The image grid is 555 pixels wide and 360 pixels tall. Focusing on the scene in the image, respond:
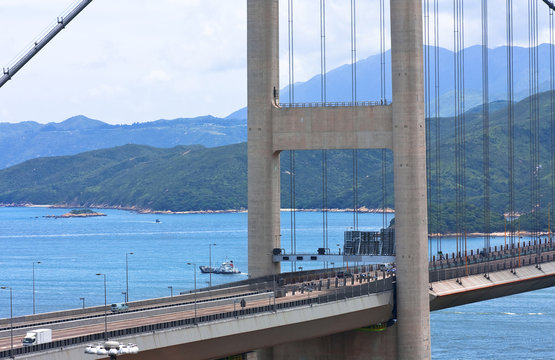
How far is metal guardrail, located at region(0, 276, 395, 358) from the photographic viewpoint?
1786 inches

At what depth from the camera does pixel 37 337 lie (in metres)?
46.7

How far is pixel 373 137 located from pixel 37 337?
31106mm

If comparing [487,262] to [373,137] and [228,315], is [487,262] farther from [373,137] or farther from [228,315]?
[228,315]

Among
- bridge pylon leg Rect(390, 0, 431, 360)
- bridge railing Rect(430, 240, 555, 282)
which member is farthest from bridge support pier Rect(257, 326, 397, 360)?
bridge railing Rect(430, 240, 555, 282)

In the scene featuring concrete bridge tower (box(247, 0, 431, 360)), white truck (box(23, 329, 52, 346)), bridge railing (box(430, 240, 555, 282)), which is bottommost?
white truck (box(23, 329, 52, 346))

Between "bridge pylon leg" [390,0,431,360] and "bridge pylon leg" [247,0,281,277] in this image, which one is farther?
"bridge pylon leg" [247,0,281,277]

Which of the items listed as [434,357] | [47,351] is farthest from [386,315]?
[434,357]

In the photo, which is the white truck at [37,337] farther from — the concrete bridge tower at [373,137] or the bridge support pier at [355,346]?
the concrete bridge tower at [373,137]

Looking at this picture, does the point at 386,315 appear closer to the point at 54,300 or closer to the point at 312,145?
the point at 312,145

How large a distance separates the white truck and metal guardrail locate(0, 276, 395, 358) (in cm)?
130

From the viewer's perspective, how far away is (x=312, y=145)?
239 feet

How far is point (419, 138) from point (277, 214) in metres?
10.5

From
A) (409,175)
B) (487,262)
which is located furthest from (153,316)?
(487,262)

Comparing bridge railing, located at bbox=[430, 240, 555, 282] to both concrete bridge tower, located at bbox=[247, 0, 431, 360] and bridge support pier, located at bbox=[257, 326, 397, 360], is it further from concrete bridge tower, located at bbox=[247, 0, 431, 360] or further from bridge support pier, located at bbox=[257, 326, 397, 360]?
bridge support pier, located at bbox=[257, 326, 397, 360]
